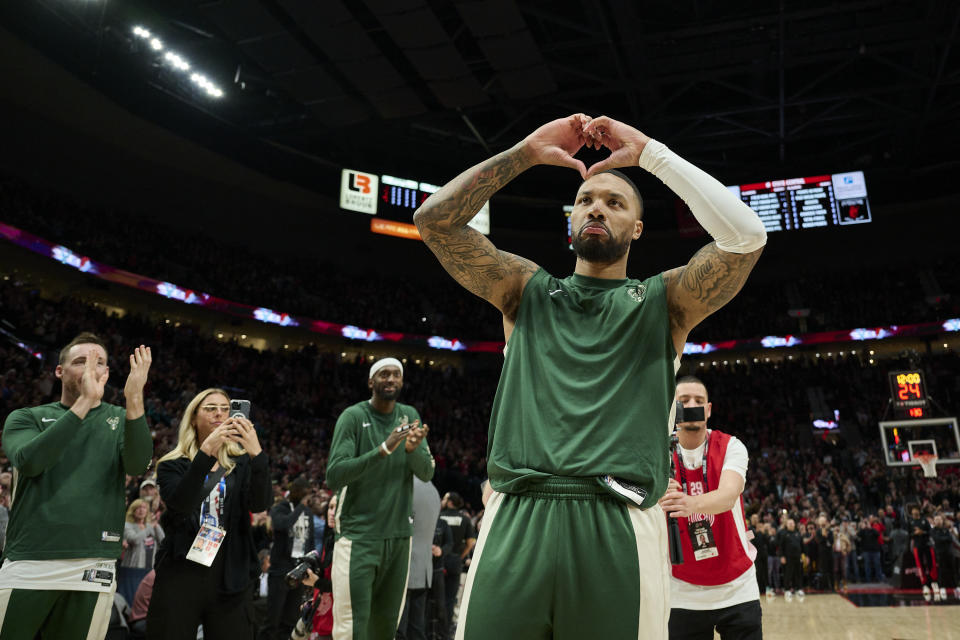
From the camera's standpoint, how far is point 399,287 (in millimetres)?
28344

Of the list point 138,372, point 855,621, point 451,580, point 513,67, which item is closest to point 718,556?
point 138,372

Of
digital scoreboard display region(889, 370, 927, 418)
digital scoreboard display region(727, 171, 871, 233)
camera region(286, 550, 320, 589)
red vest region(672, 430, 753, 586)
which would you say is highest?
digital scoreboard display region(727, 171, 871, 233)

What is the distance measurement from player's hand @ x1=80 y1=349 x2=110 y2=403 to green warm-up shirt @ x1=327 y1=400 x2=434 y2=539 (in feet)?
5.41

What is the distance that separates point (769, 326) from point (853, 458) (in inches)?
233

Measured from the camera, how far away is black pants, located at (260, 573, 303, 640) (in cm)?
700

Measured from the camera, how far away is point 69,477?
368 centimetres

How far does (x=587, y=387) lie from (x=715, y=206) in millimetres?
693

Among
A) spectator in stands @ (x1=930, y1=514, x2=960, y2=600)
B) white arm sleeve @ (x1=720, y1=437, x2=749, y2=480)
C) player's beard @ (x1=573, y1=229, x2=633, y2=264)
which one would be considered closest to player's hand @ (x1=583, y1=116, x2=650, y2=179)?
player's beard @ (x1=573, y1=229, x2=633, y2=264)

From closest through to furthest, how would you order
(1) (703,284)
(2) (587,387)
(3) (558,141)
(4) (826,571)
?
1. (2) (587,387)
2. (1) (703,284)
3. (3) (558,141)
4. (4) (826,571)

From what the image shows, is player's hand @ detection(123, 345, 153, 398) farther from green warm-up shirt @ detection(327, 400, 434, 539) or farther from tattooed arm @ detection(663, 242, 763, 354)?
tattooed arm @ detection(663, 242, 763, 354)

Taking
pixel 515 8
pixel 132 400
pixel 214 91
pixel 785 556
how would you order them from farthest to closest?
pixel 214 91 < pixel 785 556 < pixel 515 8 < pixel 132 400

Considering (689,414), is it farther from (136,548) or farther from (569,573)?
(136,548)

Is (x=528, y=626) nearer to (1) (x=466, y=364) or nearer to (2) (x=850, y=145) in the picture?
(2) (x=850, y=145)

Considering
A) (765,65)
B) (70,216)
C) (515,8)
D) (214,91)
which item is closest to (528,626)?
(515,8)
